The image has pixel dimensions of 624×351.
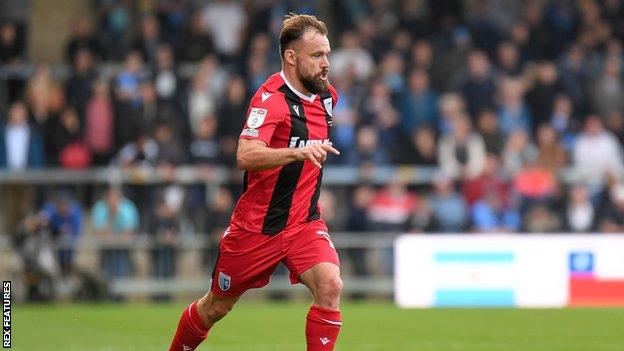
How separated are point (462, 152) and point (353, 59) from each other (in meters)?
2.29

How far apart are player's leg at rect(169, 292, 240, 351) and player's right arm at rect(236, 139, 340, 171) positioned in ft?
3.34

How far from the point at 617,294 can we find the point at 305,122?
10306 millimetres

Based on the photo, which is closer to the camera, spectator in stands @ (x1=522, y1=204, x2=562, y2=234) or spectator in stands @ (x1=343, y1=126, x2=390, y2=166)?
spectator in stands @ (x1=522, y1=204, x2=562, y2=234)

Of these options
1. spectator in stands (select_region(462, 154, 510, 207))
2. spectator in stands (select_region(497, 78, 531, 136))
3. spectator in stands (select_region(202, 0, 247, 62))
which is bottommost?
spectator in stands (select_region(462, 154, 510, 207))

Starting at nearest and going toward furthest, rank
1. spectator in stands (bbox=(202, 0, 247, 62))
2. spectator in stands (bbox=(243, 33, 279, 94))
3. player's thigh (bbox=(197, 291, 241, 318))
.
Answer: player's thigh (bbox=(197, 291, 241, 318))
spectator in stands (bbox=(243, 33, 279, 94))
spectator in stands (bbox=(202, 0, 247, 62))

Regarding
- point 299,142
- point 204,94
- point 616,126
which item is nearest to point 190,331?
point 299,142

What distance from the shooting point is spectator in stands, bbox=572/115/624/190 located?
65.3 feet

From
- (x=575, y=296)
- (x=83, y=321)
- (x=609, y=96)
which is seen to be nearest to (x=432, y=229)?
(x=575, y=296)

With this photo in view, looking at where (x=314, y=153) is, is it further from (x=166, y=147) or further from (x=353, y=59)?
(x=353, y=59)

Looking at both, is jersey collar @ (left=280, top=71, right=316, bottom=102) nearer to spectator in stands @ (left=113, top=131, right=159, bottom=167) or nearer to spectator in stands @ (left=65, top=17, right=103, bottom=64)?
spectator in stands @ (left=113, top=131, right=159, bottom=167)

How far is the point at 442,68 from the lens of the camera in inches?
837

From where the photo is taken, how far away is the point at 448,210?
1947 centimetres

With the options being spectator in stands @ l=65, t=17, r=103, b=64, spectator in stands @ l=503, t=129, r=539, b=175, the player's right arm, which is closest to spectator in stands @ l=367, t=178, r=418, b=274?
spectator in stands @ l=503, t=129, r=539, b=175

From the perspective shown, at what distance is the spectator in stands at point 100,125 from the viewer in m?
19.6
